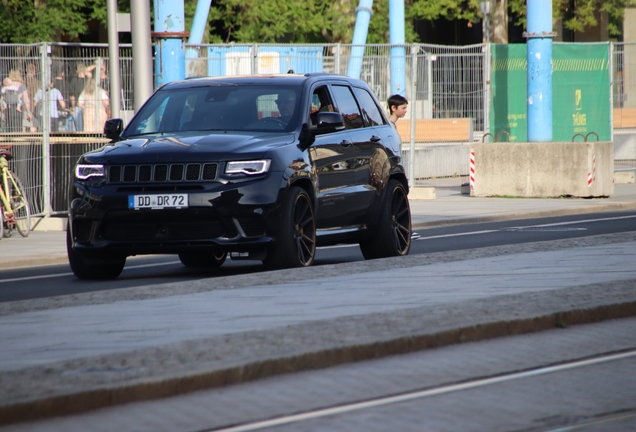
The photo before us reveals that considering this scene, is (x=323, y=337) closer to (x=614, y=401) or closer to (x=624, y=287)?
(x=614, y=401)

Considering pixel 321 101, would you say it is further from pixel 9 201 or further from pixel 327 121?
pixel 9 201

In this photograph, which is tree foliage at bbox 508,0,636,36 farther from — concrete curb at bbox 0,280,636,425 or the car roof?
concrete curb at bbox 0,280,636,425

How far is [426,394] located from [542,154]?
17720 mm

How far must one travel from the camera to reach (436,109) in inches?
1034

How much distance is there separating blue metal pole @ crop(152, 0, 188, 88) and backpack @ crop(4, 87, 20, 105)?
185cm

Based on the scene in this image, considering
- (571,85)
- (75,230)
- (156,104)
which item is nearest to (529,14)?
(571,85)

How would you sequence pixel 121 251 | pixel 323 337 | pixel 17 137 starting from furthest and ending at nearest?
pixel 17 137 → pixel 121 251 → pixel 323 337

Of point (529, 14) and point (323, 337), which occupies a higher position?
point (529, 14)

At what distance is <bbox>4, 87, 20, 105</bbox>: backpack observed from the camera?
17781 mm

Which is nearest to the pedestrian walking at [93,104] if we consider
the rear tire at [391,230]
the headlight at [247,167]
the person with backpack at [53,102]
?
the person with backpack at [53,102]

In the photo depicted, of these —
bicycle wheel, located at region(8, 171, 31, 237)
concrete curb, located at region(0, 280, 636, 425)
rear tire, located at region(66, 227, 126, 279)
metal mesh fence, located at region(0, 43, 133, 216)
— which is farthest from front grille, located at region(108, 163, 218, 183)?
metal mesh fence, located at region(0, 43, 133, 216)

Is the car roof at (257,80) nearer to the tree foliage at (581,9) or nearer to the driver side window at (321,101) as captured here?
the driver side window at (321,101)

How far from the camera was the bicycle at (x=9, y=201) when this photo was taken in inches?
658

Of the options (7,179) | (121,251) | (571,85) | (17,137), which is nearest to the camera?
(121,251)
